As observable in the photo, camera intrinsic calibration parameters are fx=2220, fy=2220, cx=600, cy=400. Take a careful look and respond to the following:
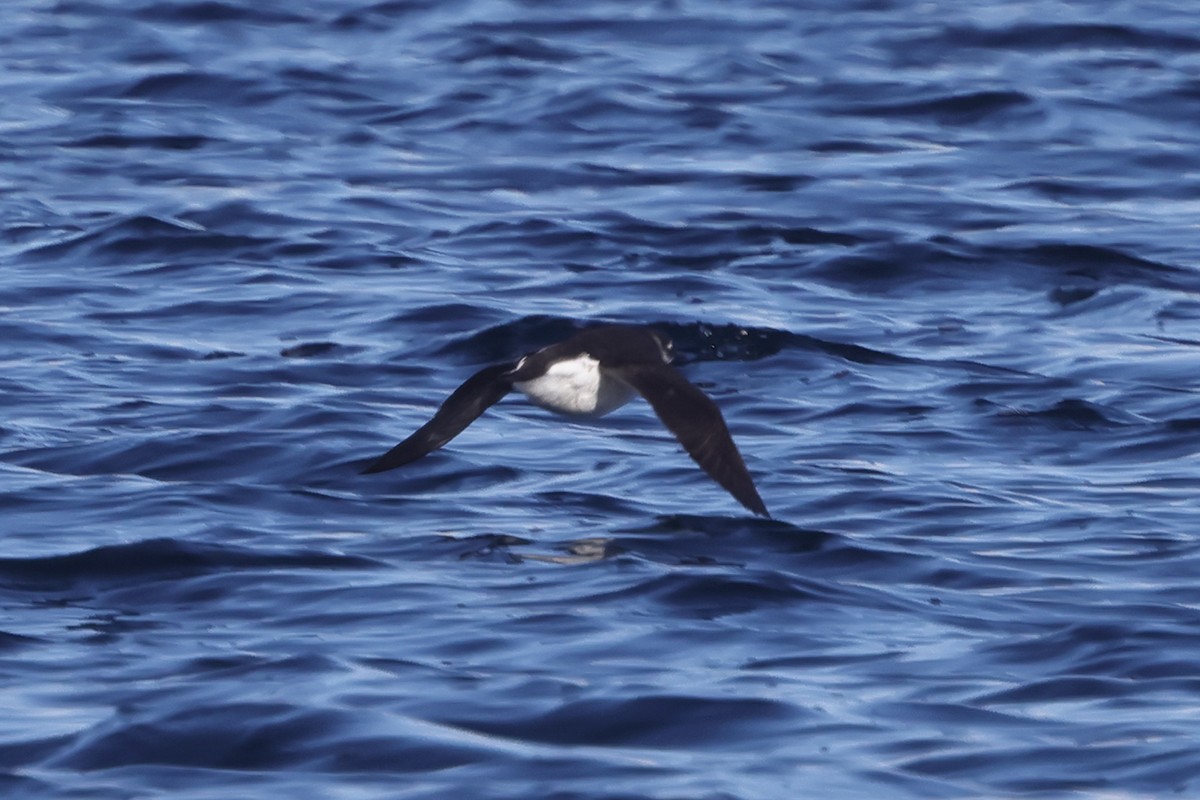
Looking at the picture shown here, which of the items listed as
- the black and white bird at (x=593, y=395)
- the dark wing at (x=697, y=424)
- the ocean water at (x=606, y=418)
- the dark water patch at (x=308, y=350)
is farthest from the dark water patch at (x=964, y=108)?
the dark wing at (x=697, y=424)

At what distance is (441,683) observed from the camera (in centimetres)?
624

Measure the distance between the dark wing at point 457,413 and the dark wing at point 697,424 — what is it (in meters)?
0.46

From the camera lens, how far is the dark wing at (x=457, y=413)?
8242mm

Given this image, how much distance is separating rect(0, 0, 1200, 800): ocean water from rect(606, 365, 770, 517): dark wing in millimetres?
254

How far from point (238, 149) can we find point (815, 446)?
7.81 m

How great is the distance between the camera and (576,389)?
8422mm

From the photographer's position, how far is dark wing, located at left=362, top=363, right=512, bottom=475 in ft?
27.0

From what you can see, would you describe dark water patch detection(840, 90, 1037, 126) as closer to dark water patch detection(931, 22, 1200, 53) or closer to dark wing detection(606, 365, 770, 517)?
dark water patch detection(931, 22, 1200, 53)

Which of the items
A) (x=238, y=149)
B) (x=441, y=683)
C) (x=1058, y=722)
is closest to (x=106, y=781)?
(x=441, y=683)

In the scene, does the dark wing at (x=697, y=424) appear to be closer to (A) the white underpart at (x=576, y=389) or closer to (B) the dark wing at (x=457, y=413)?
(A) the white underpart at (x=576, y=389)

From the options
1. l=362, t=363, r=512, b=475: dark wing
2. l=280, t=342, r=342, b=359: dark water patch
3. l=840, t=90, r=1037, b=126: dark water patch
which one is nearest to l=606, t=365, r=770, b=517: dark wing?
l=362, t=363, r=512, b=475: dark wing

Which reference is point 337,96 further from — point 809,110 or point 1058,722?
point 1058,722

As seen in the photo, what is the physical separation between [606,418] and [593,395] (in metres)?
1.56

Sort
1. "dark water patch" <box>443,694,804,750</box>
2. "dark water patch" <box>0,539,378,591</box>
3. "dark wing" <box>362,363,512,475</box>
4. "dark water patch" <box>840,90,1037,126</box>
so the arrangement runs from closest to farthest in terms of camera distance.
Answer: "dark water patch" <box>443,694,804,750</box>, "dark water patch" <box>0,539,378,591</box>, "dark wing" <box>362,363,512,475</box>, "dark water patch" <box>840,90,1037,126</box>
